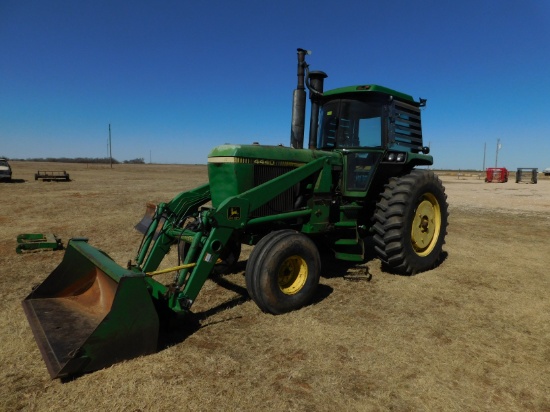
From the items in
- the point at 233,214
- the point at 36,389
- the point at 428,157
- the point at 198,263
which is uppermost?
the point at 428,157

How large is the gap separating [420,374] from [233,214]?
227cm

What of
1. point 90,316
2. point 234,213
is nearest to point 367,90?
point 234,213

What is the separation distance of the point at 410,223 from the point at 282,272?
2.30 metres

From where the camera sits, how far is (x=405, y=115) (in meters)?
5.94

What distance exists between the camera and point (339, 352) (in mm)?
3326

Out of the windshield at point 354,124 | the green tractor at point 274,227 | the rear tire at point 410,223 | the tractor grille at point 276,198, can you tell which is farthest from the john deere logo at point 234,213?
the windshield at point 354,124

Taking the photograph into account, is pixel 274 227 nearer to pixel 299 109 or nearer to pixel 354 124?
pixel 299 109

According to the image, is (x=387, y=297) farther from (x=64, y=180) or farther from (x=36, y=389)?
(x=64, y=180)

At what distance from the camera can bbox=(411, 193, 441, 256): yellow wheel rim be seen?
5.75 m

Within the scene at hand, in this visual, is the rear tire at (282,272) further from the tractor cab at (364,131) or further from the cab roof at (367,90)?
the cab roof at (367,90)

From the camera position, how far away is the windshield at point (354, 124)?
561 centimetres

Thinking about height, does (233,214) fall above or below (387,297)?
above

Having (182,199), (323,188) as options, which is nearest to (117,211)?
(182,199)

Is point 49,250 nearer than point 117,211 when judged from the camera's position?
Yes
